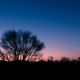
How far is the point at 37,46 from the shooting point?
1419 inches

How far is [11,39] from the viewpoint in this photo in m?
34.4
